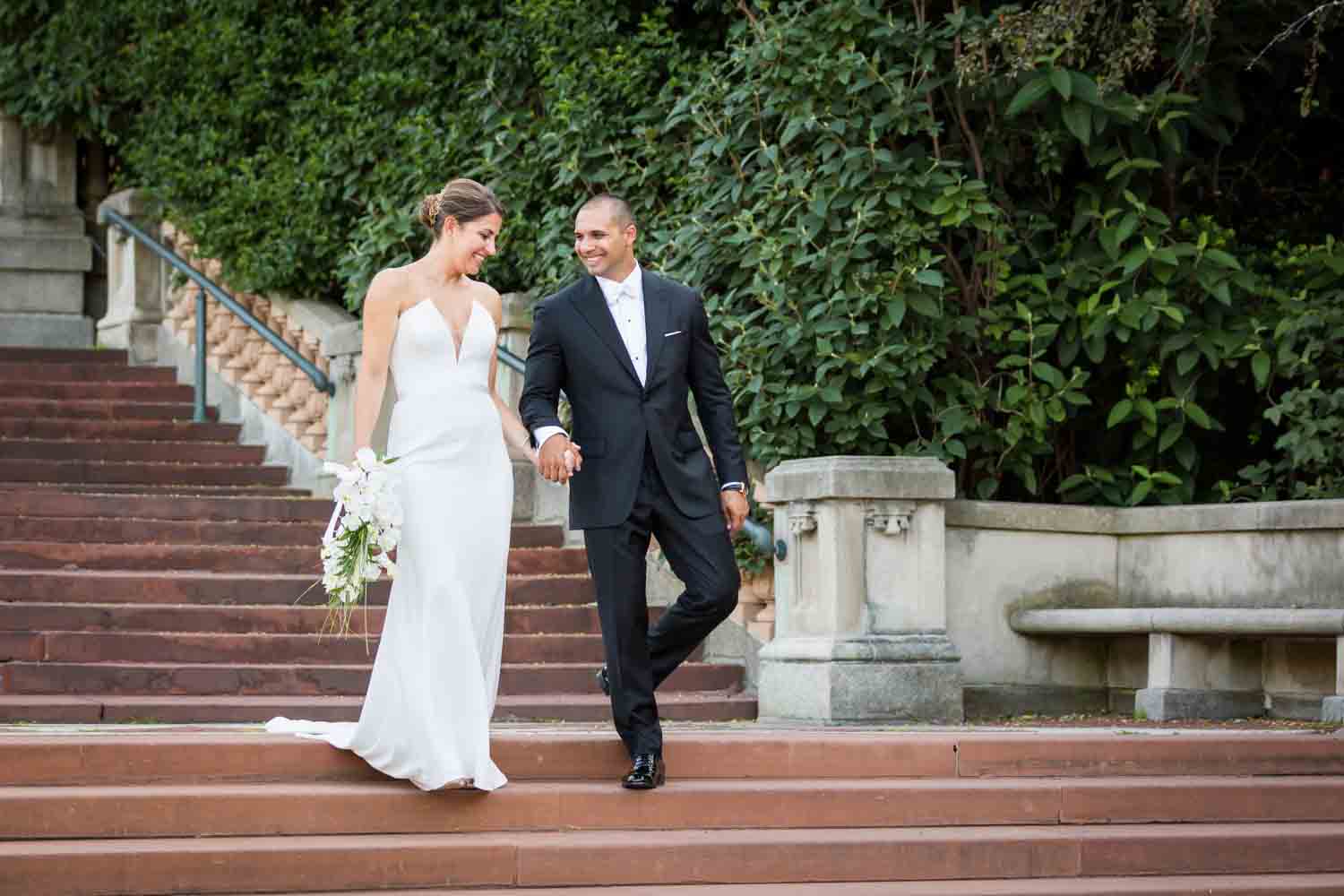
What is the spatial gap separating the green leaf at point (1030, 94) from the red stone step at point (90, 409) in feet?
23.4

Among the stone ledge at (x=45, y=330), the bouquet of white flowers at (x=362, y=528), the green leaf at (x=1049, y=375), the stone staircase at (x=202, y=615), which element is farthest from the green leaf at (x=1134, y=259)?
the stone ledge at (x=45, y=330)

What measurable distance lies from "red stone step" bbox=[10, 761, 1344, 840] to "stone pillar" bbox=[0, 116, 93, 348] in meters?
12.4

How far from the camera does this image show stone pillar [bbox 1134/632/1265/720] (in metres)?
9.63

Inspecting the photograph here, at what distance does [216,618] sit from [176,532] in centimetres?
140

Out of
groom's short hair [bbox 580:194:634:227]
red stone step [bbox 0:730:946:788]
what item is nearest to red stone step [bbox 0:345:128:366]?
red stone step [bbox 0:730:946:788]

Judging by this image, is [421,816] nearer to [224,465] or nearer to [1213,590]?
[1213,590]

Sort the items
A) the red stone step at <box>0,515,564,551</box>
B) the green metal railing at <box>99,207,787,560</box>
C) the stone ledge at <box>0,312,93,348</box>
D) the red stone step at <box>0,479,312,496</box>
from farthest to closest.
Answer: the stone ledge at <box>0,312,93,348</box>, the green metal railing at <box>99,207,787,560</box>, the red stone step at <box>0,479,312,496</box>, the red stone step at <box>0,515,564,551</box>

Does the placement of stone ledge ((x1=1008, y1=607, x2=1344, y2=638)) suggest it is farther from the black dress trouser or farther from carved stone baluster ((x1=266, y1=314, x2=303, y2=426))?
carved stone baluster ((x1=266, y1=314, x2=303, y2=426))

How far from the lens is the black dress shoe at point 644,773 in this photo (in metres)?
7.21

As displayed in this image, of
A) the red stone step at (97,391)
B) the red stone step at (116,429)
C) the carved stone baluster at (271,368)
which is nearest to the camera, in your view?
the red stone step at (116,429)

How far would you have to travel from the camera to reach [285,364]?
1483 cm

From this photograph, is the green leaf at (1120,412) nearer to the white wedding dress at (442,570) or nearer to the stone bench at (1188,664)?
the stone bench at (1188,664)

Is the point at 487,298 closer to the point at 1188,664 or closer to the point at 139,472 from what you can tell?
the point at 1188,664

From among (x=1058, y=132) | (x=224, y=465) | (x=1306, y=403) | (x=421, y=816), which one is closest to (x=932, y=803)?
(x=421, y=816)
